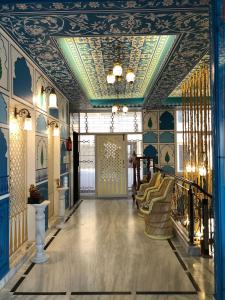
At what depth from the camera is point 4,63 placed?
11.3 feet

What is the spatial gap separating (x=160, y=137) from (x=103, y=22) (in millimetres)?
6304

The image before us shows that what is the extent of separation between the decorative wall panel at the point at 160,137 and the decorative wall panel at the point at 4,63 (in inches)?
242

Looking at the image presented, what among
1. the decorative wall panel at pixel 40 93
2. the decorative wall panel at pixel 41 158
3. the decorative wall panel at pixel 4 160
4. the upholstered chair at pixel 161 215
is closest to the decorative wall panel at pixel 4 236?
the decorative wall panel at pixel 4 160

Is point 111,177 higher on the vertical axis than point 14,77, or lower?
lower

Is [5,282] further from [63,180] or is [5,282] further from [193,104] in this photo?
[193,104]

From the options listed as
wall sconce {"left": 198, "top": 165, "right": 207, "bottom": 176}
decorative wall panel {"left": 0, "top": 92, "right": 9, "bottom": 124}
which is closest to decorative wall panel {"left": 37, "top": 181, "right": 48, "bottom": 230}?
decorative wall panel {"left": 0, "top": 92, "right": 9, "bottom": 124}

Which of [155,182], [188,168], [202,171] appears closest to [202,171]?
[202,171]

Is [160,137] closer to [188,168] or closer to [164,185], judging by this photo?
→ [188,168]

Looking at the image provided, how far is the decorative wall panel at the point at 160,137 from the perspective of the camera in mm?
9094

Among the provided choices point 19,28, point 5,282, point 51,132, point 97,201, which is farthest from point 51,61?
point 97,201

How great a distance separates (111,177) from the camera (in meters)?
9.42

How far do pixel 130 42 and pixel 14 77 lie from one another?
6.41 ft

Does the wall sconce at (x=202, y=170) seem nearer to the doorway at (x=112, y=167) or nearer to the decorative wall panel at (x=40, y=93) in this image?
the doorway at (x=112, y=167)

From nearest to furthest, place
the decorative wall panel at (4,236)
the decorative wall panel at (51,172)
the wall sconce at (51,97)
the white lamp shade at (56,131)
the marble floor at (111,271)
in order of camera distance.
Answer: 1. the marble floor at (111,271)
2. the decorative wall panel at (4,236)
3. the wall sconce at (51,97)
4. the decorative wall panel at (51,172)
5. the white lamp shade at (56,131)
